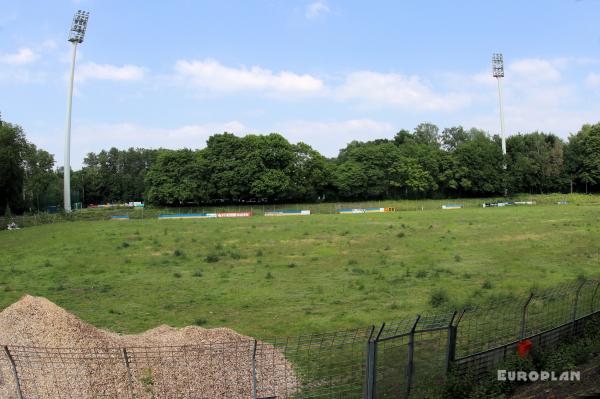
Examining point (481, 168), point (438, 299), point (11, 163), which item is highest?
point (11, 163)

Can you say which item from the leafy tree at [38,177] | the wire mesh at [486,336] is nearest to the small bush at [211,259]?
the wire mesh at [486,336]

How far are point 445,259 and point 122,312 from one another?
18741 mm

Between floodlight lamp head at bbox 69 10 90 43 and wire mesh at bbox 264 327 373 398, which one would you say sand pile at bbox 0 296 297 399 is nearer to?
wire mesh at bbox 264 327 373 398

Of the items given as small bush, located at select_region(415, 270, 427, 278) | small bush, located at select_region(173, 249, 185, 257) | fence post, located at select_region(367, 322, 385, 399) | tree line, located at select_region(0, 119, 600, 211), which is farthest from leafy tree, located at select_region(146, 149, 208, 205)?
fence post, located at select_region(367, 322, 385, 399)

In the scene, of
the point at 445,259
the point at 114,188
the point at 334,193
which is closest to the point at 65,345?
the point at 445,259

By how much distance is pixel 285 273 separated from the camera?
2652 centimetres

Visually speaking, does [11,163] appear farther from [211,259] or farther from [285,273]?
[285,273]

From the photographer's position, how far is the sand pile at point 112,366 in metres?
8.99

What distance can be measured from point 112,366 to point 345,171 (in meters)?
105

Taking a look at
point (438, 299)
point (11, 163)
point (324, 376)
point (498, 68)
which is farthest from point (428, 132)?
point (324, 376)

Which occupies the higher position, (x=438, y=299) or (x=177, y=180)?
(x=177, y=180)

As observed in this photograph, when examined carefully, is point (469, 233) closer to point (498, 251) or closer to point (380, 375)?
point (498, 251)

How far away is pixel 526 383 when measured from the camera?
29.6 feet

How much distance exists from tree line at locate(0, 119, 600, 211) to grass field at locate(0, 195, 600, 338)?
189ft
